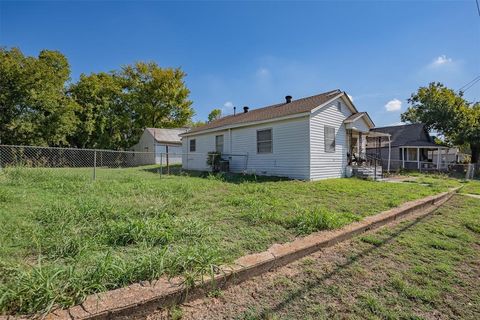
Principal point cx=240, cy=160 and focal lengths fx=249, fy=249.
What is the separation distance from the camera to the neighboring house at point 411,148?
22203 millimetres

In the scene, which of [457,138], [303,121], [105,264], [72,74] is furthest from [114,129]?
[457,138]

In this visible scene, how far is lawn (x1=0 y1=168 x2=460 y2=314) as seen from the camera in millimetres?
2012

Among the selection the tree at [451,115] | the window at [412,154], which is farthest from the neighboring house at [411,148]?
the tree at [451,115]

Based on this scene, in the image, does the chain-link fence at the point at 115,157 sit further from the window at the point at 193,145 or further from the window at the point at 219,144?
the window at the point at 219,144

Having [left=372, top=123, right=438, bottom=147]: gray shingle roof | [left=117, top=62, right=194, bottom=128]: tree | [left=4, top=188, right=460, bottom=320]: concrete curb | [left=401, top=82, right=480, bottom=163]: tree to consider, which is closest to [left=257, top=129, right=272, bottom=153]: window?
[left=4, top=188, right=460, bottom=320]: concrete curb

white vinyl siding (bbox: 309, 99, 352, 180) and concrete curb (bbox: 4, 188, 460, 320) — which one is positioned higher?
white vinyl siding (bbox: 309, 99, 352, 180)

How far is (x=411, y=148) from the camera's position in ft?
77.7

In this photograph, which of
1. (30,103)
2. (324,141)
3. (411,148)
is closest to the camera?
(324,141)

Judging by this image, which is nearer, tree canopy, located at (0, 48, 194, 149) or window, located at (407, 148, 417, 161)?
tree canopy, located at (0, 48, 194, 149)

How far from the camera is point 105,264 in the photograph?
2.24 metres

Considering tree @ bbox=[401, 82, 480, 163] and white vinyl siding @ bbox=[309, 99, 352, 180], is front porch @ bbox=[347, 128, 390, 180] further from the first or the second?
tree @ bbox=[401, 82, 480, 163]

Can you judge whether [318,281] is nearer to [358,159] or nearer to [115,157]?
[358,159]

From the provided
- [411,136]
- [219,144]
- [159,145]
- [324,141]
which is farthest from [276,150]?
[411,136]

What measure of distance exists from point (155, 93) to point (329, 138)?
27.7m
